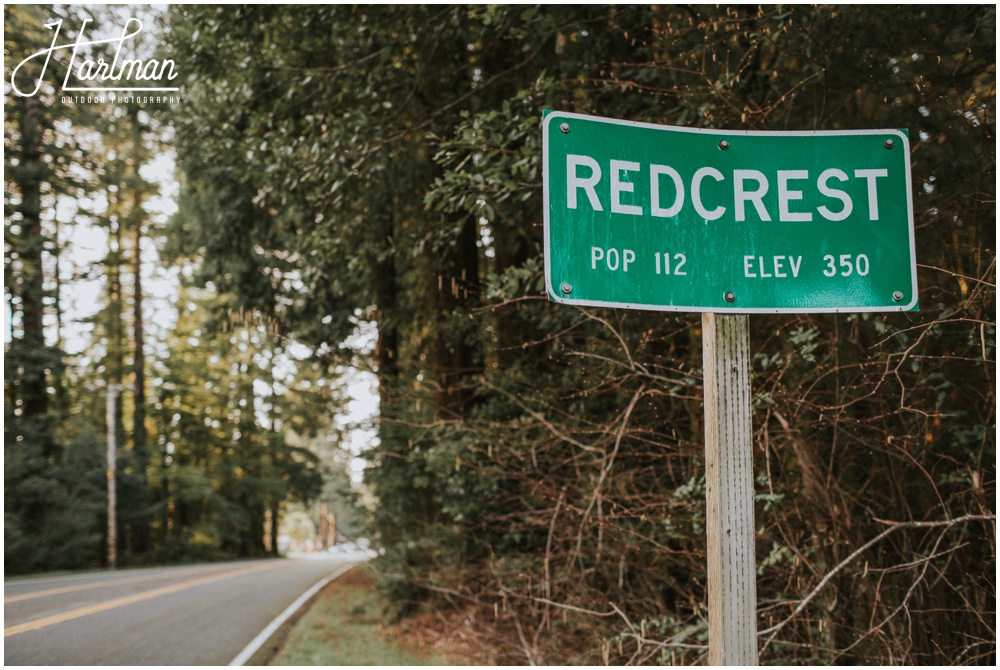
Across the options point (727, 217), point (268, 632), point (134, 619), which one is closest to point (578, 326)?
point (727, 217)

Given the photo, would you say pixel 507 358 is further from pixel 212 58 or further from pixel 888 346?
pixel 212 58

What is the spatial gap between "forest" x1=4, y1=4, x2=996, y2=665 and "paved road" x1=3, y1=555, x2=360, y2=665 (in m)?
2.46

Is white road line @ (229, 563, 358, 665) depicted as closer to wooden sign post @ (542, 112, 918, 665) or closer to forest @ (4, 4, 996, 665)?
forest @ (4, 4, 996, 665)

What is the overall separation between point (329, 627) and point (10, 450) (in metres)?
18.2

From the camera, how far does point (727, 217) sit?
1.84m

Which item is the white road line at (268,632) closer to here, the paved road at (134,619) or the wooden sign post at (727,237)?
the paved road at (134,619)

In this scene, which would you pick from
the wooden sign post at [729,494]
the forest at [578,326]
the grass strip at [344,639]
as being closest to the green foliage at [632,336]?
the forest at [578,326]

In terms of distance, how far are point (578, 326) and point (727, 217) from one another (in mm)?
4677

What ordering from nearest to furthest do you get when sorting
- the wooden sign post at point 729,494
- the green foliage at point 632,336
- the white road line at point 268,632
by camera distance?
the wooden sign post at point 729,494
the green foliage at point 632,336
the white road line at point 268,632

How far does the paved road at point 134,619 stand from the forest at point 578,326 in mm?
2458

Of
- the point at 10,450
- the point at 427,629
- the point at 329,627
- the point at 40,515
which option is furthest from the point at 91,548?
the point at 427,629

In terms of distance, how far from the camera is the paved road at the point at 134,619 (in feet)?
25.8

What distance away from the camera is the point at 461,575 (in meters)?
8.12

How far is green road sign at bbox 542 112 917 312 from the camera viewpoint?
1.77m
